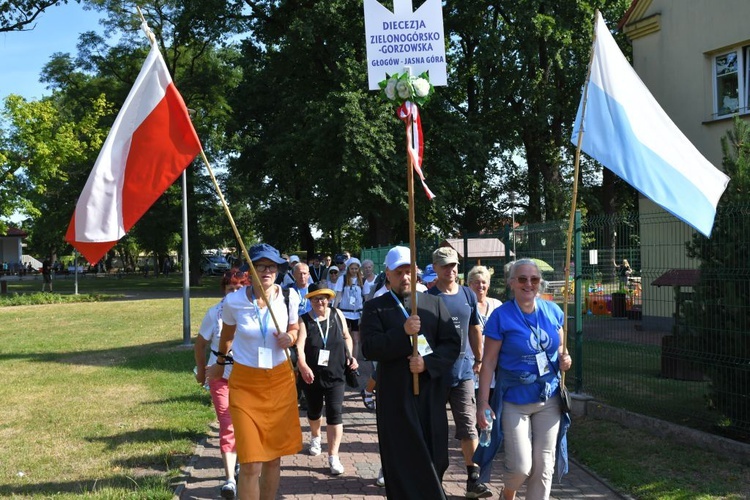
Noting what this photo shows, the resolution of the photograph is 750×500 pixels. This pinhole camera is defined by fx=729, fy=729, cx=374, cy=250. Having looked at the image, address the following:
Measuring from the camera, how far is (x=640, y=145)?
5.66 metres

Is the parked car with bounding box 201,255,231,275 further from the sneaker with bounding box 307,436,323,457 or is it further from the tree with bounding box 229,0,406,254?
the sneaker with bounding box 307,436,323,457

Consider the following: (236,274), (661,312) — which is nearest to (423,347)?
Answer: (236,274)

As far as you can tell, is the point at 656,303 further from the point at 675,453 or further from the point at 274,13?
the point at 274,13

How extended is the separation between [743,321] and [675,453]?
4.63 feet

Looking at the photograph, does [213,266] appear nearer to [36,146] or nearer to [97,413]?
[36,146]

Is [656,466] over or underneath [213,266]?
underneath

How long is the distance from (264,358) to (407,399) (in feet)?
3.46

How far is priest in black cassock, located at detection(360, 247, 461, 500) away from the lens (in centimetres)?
479

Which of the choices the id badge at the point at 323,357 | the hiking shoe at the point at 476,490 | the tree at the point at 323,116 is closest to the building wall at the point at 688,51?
the id badge at the point at 323,357

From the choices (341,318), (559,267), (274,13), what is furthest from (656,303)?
(274,13)

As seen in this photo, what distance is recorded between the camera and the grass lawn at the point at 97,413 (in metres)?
6.62

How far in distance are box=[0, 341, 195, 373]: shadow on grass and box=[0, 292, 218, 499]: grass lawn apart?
2 cm

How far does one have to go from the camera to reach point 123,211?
5.75 meters

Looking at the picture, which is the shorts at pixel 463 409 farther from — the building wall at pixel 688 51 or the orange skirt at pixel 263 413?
the building wall at pixel 688 51
